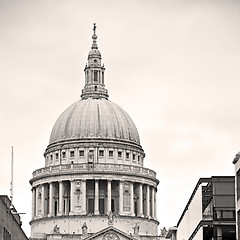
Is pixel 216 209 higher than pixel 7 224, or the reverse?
pixel 216 209

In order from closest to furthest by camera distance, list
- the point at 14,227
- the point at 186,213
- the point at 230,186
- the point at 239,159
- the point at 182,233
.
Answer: the point at 239,159, the point at 230,186, the point at 14,227, the point at 186,213, the point at 182,233

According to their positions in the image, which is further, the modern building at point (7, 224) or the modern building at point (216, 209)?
the modern building at point (216, 209)

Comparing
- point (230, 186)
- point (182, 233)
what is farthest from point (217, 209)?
point (182, 233)

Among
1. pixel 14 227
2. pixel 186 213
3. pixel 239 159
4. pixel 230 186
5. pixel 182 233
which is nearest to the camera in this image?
pixel 239 159

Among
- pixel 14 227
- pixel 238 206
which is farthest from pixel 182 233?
pixel 238 206

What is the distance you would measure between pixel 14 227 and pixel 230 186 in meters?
19.8

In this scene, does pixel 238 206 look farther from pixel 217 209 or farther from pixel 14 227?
pixel 14 227

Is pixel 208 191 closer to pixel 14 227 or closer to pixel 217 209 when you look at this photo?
pixel 217 209

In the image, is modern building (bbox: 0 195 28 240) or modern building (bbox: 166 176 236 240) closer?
modern building (bbox: 0 195 28 240)

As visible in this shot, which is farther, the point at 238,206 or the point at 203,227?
the point at 203,227

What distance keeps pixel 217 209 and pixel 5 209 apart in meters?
14.1

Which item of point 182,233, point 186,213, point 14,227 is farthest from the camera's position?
point 182,233

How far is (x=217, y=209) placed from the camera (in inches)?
3617

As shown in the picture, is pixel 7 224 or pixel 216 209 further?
pixel 7 224
